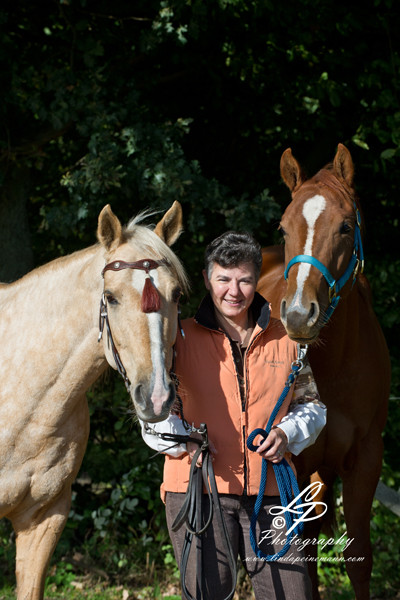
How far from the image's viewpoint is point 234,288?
2.39 metres

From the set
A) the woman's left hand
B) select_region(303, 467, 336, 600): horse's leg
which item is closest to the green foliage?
select_region(303, 467, 336, 600): horse's leg

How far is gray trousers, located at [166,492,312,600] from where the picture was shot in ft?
7.30

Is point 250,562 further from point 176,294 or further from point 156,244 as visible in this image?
point 156,244

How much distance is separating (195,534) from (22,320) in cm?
120

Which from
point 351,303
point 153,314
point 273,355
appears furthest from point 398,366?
point 153,314

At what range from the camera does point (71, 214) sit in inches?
179

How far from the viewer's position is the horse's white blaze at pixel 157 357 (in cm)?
218

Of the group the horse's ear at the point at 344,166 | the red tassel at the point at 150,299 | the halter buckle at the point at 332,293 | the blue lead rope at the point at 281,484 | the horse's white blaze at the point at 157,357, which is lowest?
the blue lead rope at the point at 281,484

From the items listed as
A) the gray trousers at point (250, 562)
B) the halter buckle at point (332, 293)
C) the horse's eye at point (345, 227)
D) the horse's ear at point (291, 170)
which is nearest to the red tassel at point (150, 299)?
the gray trousers at point (250, 562)

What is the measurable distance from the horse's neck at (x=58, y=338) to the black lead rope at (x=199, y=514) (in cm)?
65

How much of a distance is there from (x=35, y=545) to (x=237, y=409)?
111cm

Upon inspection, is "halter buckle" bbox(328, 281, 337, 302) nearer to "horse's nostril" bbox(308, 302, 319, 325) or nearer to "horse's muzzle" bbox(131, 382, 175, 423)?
"horse's nostril" bbox(308, 302, 319, 325)

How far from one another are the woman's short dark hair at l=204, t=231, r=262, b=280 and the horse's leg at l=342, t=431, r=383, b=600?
58.8 inches

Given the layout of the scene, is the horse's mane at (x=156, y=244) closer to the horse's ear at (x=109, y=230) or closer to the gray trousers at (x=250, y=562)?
the horse's ear at (x=109, y=230)
